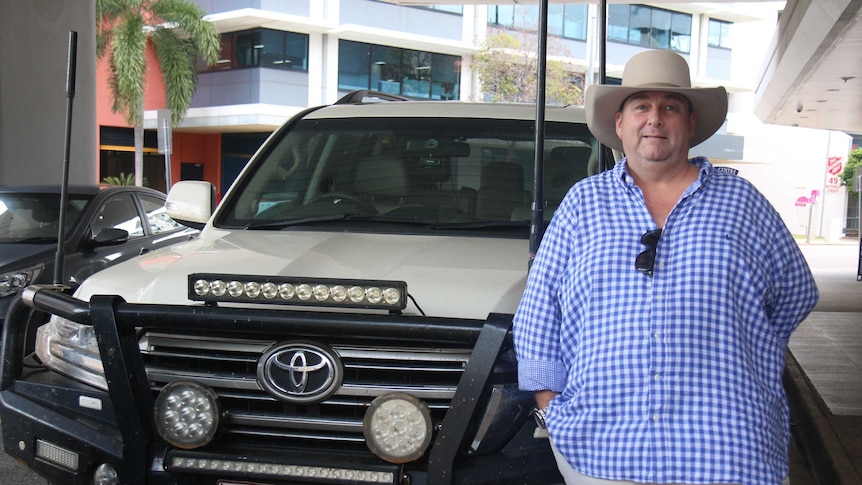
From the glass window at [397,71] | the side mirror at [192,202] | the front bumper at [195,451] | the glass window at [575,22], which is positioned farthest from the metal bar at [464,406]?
the glass window at [575,22]

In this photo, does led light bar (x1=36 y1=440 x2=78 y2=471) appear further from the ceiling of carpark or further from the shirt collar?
the ceiling of carpark

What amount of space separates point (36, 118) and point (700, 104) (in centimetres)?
1472

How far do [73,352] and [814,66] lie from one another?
1346 cm

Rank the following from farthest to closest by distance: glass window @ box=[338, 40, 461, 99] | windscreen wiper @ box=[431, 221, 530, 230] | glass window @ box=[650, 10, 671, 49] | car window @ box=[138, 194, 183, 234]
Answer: glass window @ box=[650, 10, 671, 49] < glass window @ box=[338, 40, 461, 99] < car window @ box=[138, 194, 183, 234] < windscreen wiper @ box=[431, 221, 530, 230]

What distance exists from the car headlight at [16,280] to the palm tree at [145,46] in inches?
923

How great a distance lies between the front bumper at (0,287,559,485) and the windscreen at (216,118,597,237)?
117cm

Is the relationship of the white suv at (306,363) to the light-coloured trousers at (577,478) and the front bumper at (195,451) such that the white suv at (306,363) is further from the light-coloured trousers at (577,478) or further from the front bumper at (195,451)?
the light-coloured trousers at (577,478)

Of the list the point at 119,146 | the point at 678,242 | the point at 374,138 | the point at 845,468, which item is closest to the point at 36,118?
the point at 374,138

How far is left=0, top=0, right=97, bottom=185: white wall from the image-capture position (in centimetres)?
1529

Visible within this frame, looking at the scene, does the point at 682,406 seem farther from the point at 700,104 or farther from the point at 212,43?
the point at 212,43

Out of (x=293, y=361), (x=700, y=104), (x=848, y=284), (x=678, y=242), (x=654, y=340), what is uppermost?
(x=700, y=104)

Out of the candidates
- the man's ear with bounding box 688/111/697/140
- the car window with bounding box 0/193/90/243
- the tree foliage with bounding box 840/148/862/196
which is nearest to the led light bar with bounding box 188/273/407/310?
the man's ear with bounding box 688/111/697/140

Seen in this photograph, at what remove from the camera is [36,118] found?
1567cm

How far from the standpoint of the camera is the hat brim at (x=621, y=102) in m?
2.81
